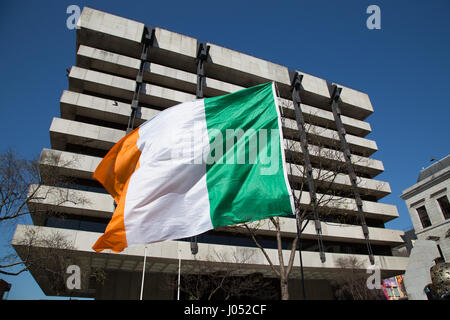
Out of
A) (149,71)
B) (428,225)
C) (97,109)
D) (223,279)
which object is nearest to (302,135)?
(428,225)

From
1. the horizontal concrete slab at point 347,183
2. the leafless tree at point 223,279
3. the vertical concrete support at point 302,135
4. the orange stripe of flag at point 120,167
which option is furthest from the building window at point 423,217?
the orange stripe of flag at point 120,167

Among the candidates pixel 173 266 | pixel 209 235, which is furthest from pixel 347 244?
pixel 173 266

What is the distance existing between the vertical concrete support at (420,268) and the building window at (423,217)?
339 cm

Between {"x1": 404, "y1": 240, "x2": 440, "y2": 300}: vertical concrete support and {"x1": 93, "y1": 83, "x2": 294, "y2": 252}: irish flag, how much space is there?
27.4m

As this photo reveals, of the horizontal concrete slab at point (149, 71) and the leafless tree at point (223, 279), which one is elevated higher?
the horizontal concrete slab at point (149, 71)

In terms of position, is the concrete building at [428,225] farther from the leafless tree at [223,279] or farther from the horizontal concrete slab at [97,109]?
the leafless tree at [223,279]

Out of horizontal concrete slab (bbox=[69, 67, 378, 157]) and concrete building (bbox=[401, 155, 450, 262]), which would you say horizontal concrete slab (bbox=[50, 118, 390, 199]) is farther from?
concrete building (bbox=[401, 155, 450, 262])

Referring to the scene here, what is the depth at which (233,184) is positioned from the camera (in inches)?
196

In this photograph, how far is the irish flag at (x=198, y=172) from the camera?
457cm

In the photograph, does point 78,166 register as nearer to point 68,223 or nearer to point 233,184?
point 68,223

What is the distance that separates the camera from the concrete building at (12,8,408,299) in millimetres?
23719
